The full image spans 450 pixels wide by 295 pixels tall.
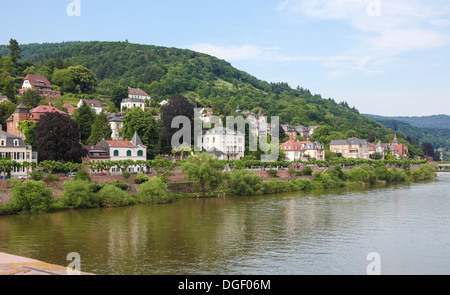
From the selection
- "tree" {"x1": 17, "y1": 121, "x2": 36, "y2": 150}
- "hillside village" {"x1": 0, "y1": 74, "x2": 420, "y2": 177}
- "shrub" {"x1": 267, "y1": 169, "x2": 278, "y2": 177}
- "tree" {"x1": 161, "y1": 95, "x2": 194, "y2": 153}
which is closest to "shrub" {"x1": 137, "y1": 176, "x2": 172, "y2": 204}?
"hillside village" {"x1": 0, "y1": 74, "x2": 420, "y2": 177}

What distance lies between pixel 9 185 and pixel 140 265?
77.8 feet

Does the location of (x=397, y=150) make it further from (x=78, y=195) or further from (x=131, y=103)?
(x=78, y=195)

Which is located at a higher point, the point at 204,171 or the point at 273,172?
the point at 204,171

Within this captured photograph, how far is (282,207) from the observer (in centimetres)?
4344

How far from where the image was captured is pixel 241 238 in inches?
1158

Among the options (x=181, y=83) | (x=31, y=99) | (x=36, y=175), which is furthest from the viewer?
(x=181, y=83)

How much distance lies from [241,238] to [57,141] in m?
29.4

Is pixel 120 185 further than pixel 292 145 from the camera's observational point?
No

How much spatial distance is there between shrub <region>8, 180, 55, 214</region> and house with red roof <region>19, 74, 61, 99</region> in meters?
59.7

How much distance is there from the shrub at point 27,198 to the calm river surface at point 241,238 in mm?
1432

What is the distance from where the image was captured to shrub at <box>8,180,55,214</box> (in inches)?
1491

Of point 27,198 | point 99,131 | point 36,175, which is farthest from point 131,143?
point 27,198
